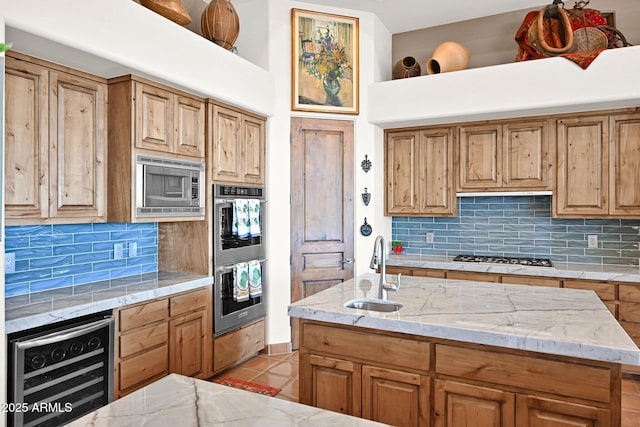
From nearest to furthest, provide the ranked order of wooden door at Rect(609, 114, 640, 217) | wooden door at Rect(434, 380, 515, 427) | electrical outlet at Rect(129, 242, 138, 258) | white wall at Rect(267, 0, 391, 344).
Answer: wooden door at Rect(434, 380, 515, 427), electrical outlet at Rect(129, 242, 138, 258), wooden door at Rect(609, 114, 640, 217), white wall at Rect(267, 0, 391, 344)

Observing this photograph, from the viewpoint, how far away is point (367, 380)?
2090mm

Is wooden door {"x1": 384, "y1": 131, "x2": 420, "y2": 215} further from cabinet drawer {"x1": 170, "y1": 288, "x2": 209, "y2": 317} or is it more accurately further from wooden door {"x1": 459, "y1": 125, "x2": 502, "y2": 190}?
cabinet drawer {"x1": 170, "y1": 288, "x2": 209, "y2": 317}

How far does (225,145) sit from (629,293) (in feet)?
11.5

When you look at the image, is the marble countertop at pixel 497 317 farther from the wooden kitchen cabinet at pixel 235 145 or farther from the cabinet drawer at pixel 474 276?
the wooden kitchen cabinet at pixel 235 145

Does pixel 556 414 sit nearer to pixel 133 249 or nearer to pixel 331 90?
A: pixel 133 249

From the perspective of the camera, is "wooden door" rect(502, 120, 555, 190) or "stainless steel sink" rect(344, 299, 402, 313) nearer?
"stainless steel sink" rect(344, 299, 402, 313)

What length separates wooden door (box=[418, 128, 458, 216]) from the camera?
425 cm

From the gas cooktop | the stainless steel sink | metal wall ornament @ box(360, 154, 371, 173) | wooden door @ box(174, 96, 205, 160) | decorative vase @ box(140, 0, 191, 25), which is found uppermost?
decorative vase @ box(140, 0, 191, 25)

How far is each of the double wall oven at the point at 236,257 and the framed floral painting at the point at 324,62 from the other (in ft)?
3.48

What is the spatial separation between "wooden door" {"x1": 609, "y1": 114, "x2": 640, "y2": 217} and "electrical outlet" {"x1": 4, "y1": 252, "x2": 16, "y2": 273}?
4549 mm

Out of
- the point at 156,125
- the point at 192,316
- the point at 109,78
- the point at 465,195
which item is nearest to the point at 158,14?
the point at 109,78

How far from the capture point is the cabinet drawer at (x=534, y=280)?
3645mm

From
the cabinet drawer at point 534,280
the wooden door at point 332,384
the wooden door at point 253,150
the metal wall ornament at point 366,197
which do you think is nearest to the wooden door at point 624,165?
the cabinet drawer at point 534,280

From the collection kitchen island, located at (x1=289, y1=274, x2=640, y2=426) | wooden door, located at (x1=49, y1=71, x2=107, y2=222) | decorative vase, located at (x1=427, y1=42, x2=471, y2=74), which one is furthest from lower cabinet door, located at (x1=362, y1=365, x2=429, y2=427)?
decorative vase, located at (x1=427, y1=42, x2=471, y2=74)
